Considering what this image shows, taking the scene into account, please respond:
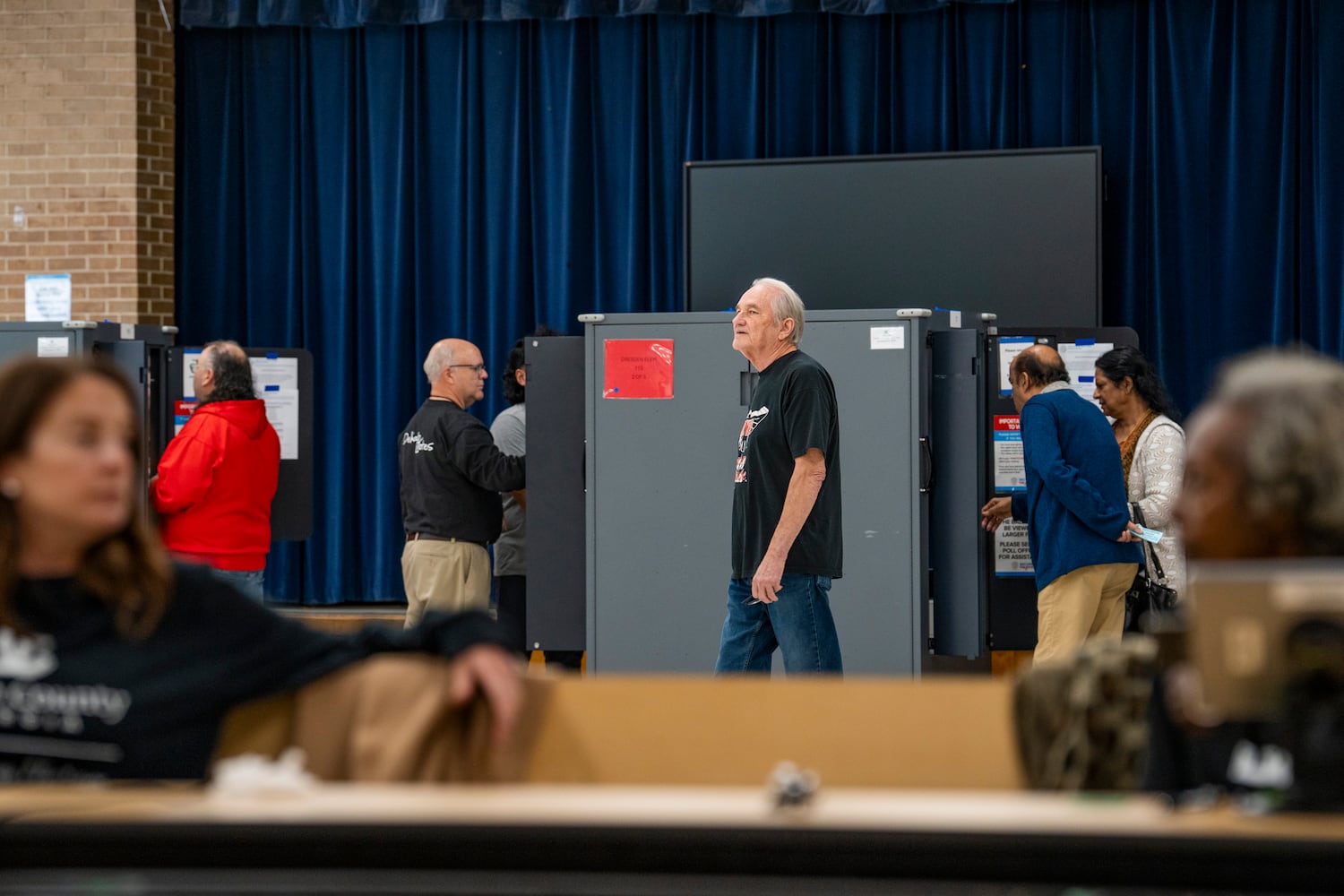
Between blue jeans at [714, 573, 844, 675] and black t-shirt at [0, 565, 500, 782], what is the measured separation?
2420 millimetres

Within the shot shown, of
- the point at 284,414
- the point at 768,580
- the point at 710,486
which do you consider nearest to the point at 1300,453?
the point at 768,580

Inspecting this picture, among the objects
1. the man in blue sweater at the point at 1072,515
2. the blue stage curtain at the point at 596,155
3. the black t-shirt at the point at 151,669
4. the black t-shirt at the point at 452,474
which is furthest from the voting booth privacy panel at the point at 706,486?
the black t-shirt at the point at 151,669

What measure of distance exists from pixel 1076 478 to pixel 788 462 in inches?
48.8

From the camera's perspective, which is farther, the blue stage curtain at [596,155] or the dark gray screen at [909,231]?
the blue stage curtain at [596,155]

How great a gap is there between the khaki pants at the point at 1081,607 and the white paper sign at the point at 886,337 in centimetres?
108

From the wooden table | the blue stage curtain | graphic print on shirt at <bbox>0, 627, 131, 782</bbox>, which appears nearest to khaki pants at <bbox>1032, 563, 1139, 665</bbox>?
the blue stage curtain

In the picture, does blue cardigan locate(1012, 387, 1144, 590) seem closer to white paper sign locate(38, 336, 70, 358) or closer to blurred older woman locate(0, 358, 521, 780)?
blurred older woman locate(0, 358, 521, 780)

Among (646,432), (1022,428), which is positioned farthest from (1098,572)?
(646,432)

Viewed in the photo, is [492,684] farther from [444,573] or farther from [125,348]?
[125,348]

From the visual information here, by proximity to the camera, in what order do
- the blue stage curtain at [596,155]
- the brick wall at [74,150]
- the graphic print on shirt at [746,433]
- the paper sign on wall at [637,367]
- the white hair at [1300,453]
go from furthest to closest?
the brick wall at [74,150] → the blue stage curtain at [596,155] → the paper sign on wall at [637,367] → the graphic print on shirt at [746,433] → the white hair at [1300,453]

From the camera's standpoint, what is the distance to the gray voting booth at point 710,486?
5633 mm

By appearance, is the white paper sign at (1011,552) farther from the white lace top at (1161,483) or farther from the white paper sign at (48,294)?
the white paper sign at (48,294)

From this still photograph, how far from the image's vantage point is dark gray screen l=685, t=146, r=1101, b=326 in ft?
25.9

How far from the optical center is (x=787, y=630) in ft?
14.6
